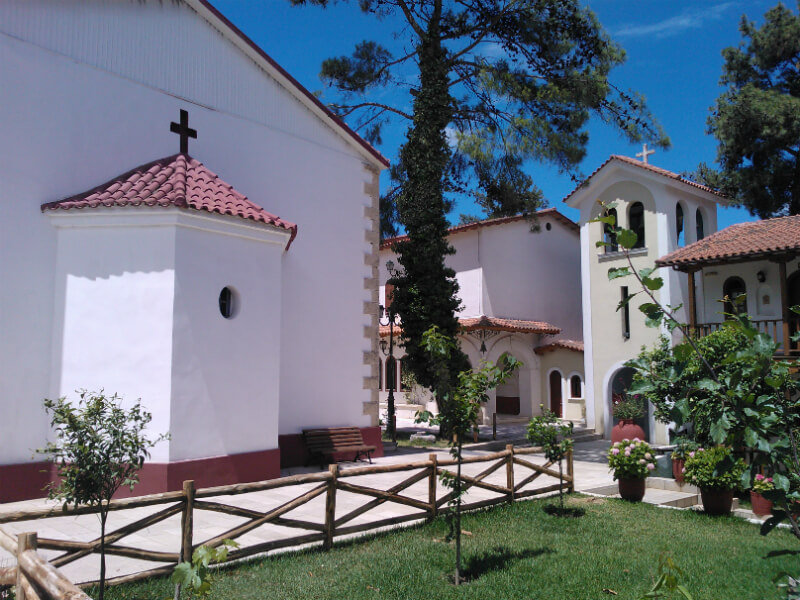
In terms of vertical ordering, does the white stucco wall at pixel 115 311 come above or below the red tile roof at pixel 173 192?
below

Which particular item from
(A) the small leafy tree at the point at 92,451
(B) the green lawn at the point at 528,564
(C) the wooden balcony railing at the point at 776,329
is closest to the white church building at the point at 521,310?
(C) the wooden balcony railing at the point at 776,329

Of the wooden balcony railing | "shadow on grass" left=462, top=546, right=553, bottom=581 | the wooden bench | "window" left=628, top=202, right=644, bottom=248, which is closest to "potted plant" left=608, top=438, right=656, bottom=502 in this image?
"shadow on grass" left=462, top=546, right=553, bottom=581

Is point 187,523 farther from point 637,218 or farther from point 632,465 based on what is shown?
point 637,218

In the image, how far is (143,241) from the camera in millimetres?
8992

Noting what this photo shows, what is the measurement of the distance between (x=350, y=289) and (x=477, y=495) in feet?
17.7

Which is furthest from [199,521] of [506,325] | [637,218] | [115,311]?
[637,218]

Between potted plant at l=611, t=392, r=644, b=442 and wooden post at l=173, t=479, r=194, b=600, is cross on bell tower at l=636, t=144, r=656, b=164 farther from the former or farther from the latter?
wooden post at l=173, t=479, r=194, b=600

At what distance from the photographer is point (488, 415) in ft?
70.2

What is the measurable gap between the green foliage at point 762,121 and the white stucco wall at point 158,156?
613 inches

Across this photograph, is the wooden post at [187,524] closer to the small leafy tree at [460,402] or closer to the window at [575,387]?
the small leafy tree at [460,402]

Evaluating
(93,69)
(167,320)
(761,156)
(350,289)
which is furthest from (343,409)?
(761,156)

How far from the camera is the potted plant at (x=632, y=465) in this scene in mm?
9523

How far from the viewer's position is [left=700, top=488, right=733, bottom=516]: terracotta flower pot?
8.95 m

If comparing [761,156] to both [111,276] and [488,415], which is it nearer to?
[488,415]
